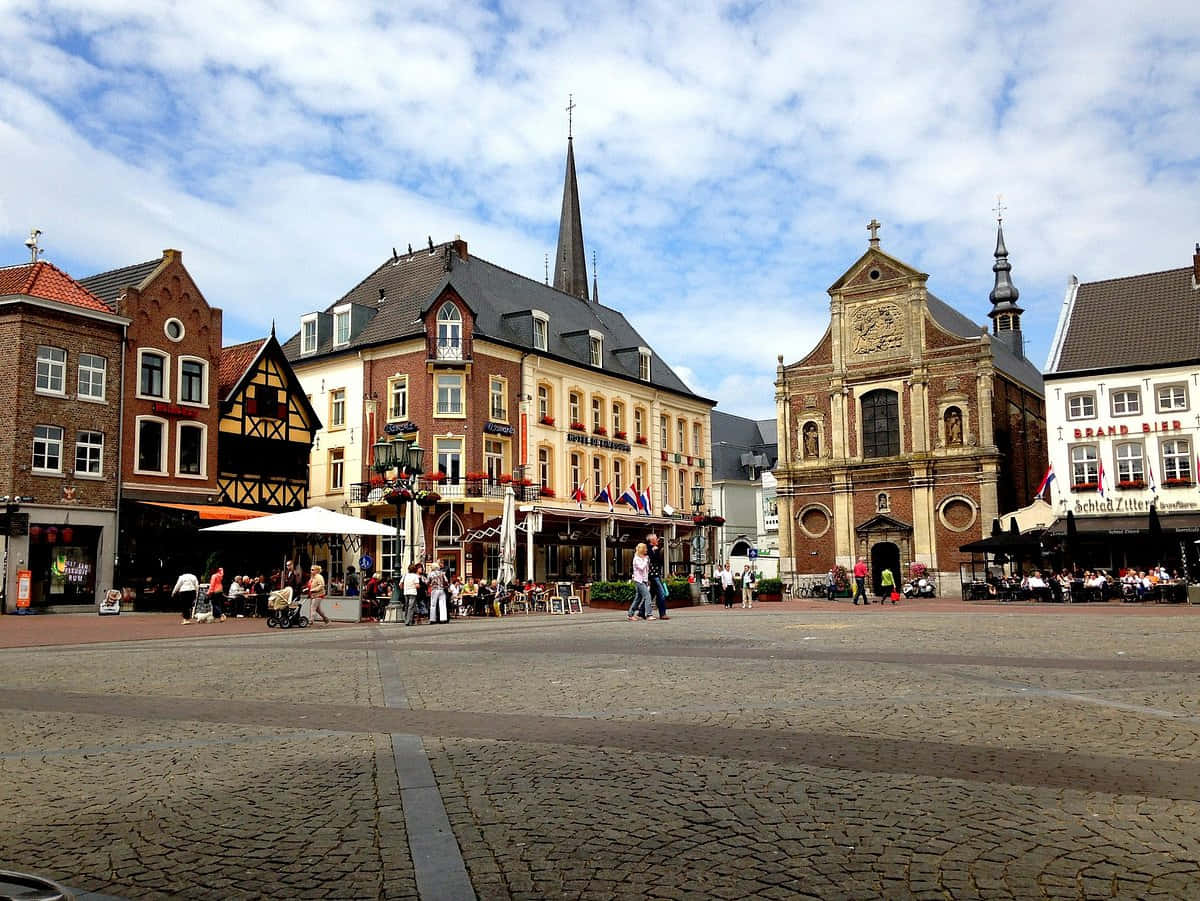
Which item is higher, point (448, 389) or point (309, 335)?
point (309, 335)

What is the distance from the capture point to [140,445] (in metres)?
33.4

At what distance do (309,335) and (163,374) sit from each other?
12507mm

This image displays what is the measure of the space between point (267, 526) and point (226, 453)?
45.0 feet

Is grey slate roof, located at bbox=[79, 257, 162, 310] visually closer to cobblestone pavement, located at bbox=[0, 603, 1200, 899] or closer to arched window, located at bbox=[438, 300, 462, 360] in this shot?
arched window, located at bbox=[438, 300, 462, 360]

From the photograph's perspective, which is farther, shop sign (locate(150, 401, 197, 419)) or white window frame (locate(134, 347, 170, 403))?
shop sign (locate(150, 401, 197, 419))

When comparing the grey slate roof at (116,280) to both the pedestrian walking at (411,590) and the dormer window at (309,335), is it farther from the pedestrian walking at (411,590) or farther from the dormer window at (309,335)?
the pedestrian walking at (411,590)

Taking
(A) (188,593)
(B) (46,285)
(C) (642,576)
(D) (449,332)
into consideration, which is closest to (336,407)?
(D) (449,332)

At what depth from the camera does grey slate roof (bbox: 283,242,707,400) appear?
43.4m

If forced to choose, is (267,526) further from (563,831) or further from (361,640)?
(563,831)

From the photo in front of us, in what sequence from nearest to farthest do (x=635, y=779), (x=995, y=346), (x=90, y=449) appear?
(x=635, y=779) < (x=90, y=449) < (x=995, y=346)

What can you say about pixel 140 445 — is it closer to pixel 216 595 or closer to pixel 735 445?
pixel 216 595

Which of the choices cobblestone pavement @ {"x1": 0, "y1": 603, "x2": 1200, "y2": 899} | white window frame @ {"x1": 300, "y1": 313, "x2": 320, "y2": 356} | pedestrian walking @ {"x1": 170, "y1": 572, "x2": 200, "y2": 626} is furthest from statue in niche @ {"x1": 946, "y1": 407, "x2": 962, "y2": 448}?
cobblestone pavement @ {"x1": 0, "y1": 603, "x2": 1200, "y2": 899}

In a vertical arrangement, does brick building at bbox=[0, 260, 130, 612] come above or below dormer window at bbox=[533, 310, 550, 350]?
below

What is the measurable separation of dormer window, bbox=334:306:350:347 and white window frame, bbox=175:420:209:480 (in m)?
10.6
